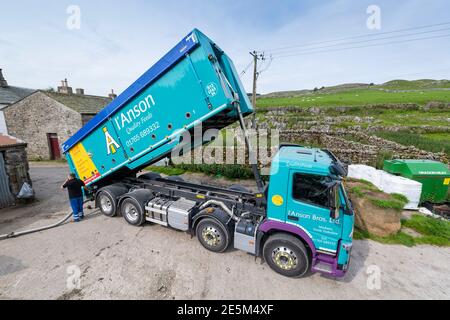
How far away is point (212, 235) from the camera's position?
475cm

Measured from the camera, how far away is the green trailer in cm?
718

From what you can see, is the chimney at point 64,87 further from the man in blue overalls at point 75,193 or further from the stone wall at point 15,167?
the man in blue overalls at point 75,193

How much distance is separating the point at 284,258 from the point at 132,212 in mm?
4411

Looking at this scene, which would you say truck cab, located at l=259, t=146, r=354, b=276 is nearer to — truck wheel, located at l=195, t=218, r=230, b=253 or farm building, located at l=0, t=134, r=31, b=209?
truck wheel, located at l=195, t=218, r=230, b=253

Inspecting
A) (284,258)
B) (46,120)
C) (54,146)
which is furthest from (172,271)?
(46,120)

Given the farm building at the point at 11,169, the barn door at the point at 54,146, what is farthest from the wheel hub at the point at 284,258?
the barn door at the point at 54,146

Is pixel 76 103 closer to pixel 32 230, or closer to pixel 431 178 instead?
pixel 32 230

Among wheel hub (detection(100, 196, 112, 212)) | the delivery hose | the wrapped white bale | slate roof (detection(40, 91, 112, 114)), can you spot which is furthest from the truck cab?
slate roof (detection(40, 91, 112, 114))

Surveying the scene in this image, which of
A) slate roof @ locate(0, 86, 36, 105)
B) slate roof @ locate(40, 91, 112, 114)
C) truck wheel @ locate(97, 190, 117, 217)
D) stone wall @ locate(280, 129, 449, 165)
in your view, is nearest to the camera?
truck wheel @ locate(97, 190, 117, 217)

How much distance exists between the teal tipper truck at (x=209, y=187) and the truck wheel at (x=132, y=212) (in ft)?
0.10
